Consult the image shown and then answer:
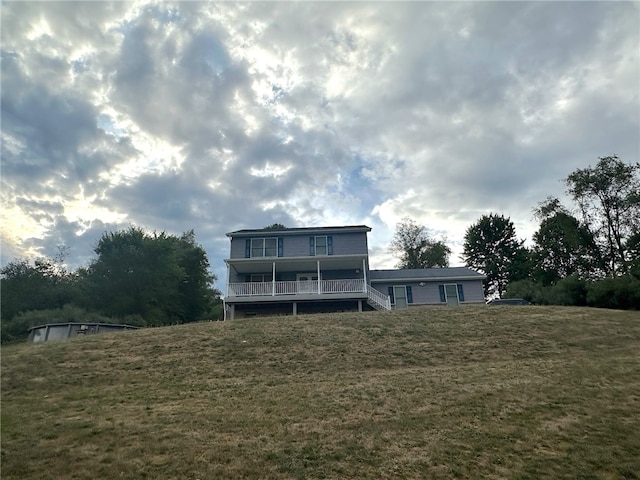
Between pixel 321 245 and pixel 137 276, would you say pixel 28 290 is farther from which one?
pixel 321 245

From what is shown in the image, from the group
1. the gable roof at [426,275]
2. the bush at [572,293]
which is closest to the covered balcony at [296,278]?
the gable roof at [426,275]

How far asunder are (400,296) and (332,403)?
18527mm

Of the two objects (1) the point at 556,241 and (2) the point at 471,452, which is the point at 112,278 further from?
(1) the point at 556,241

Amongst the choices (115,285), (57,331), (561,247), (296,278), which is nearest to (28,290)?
(115,285)

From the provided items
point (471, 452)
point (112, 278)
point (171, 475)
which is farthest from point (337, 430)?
point (112, 278)

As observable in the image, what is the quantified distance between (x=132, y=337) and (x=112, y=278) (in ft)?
46.9

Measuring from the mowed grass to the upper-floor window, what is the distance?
9.47 meters

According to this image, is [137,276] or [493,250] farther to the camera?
[493,250]

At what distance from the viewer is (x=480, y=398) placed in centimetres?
974

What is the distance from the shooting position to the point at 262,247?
26.8m

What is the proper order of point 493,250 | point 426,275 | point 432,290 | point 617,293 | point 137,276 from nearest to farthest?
point 617,293
point 432,290
point 426,275
point 137,276
point 493,250

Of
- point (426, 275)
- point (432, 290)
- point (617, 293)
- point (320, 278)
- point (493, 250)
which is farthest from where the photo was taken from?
point (493, 250)

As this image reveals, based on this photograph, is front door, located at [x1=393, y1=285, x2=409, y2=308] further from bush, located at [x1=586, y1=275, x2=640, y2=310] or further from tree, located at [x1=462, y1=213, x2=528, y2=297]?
tree, located at [x1=462, y1=213, x2=528, y2=297]

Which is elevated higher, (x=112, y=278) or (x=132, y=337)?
(x=112, y=278)
